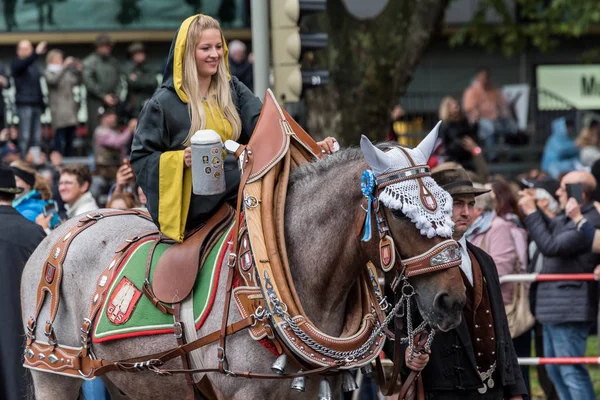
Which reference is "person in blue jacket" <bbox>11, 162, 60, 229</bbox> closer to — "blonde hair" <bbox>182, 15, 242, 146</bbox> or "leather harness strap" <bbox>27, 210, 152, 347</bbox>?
"leather harness strap" <bbox>27, 210, 152, 347</bbox>

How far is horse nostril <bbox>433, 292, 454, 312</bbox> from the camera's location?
5039 mm

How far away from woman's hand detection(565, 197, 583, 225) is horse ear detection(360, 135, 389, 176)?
12.6 ft

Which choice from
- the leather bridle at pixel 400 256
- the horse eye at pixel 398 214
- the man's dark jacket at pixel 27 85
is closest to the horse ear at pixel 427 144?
the leather bridle at pixel 400 256

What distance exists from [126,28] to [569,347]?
14.2 meters

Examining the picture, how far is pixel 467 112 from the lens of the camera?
58.5ft

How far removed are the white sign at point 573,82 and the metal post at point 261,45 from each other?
16131 millimetres

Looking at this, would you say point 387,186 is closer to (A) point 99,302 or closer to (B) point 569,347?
(A) point 99,302

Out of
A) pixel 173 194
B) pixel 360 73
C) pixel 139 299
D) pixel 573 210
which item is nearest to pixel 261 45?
pixel 573 210

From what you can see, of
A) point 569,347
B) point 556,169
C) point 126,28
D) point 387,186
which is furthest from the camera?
point 126,28

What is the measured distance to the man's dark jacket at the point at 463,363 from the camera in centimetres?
611

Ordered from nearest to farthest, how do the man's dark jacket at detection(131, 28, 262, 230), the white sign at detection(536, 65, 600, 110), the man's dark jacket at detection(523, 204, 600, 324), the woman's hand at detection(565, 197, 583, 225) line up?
the man's dark jacket at detection(131, 28, 262, 230)
the woman's hand at detection(565, 197, 583, 225)
the man's dark jacket at detection(523, 204, 600, 324)
the white sign at detection(536, 65, 600, 110)

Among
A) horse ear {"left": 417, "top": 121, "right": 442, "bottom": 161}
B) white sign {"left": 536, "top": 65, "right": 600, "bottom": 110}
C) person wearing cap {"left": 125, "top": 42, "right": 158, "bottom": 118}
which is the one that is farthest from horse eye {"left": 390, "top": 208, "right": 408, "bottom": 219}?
white sign {"left": 536, "top": 65, "right": 600, "bottom": 110}

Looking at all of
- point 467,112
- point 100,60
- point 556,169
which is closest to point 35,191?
point 100,60

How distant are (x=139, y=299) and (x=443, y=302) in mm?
1791
